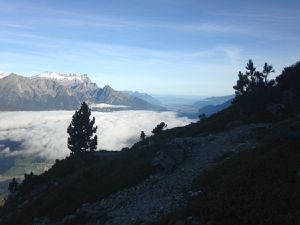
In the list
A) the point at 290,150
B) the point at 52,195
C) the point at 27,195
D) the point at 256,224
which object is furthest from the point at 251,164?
the point at 27,195

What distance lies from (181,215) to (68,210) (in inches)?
688

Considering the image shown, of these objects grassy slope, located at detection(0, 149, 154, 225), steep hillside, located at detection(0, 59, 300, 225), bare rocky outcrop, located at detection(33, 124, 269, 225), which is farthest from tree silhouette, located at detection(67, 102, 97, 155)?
bare rocky outcrop, located at detection(33, 124, 269, 225)

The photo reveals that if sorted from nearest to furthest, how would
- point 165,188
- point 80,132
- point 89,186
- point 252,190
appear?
point 252,190, point 165,188, point 89,186, point 80,132

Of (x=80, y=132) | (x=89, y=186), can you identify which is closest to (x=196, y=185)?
(x=89, y=186)

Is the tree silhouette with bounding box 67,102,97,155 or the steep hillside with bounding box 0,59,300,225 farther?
the tree silhouette with bounding box 67,102,97,155

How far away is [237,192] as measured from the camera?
24.8 m

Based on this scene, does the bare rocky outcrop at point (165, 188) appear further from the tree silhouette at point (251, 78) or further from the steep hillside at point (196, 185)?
the tree silhouette at point (251, 78)

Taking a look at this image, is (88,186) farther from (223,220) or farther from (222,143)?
(223,220)

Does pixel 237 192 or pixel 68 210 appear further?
pixel 68 210

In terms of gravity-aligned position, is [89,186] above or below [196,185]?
below

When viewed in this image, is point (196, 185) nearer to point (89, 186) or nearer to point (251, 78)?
point (89, 186)

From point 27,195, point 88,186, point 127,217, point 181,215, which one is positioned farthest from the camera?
point 27,195

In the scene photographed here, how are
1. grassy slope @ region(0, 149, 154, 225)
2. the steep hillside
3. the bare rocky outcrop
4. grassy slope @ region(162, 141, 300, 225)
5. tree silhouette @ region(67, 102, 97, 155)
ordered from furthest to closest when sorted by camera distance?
tree silhouette @ region(67, 102, 97, 155), grassy slope @ region(0, 149, 154, 225), the bare rocky outcrop, the steep hillside, grassy slope @ region(162, 141, 300, 225)

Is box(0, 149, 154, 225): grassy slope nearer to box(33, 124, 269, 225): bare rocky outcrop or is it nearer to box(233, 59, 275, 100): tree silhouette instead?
box(33, 124, 269, 225): bare rocky outcrop
